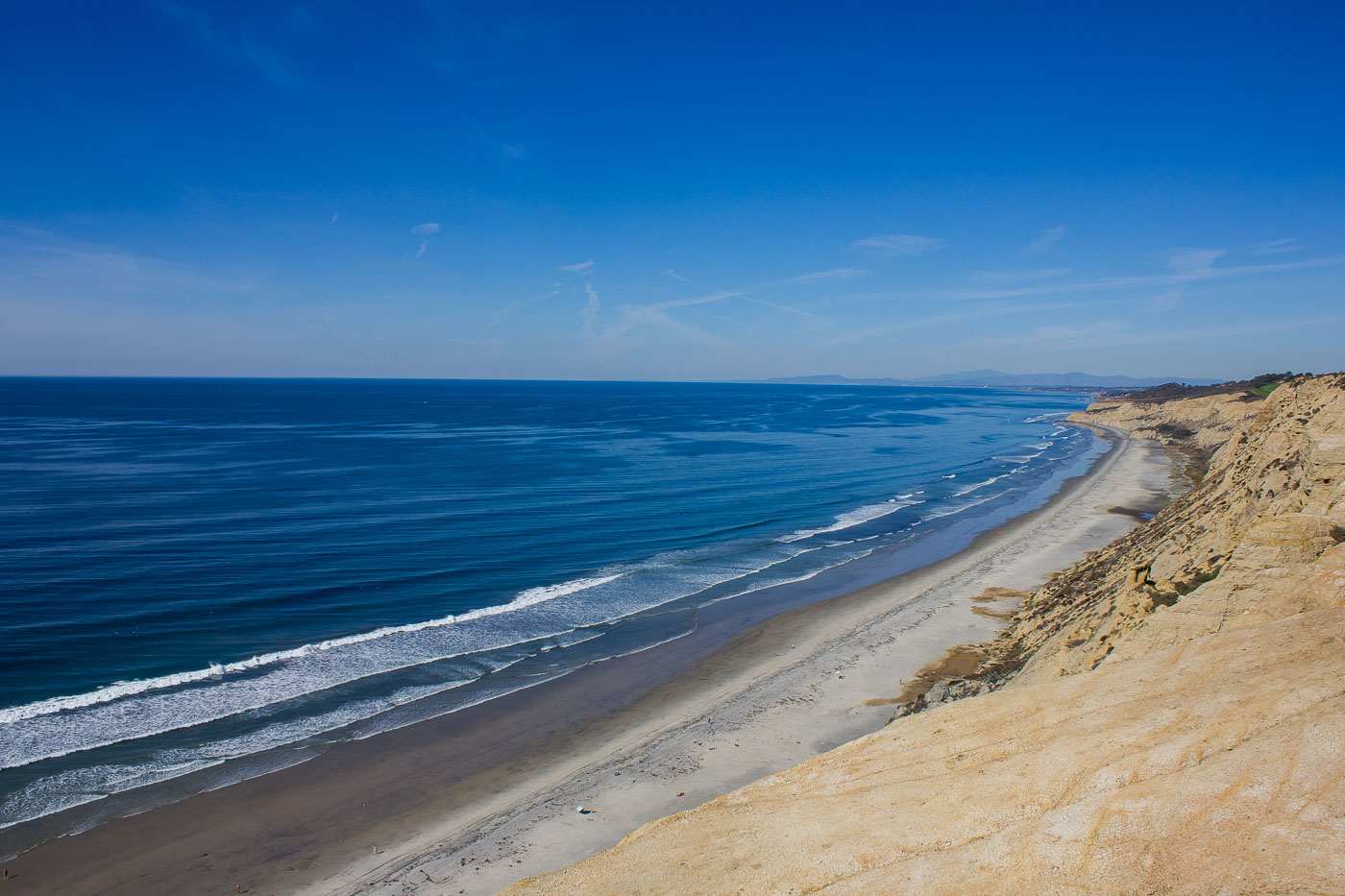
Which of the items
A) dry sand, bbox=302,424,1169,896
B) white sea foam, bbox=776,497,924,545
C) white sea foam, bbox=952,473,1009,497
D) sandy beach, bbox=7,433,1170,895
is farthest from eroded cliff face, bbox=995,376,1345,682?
white sea foam, bbox=952,473,1009,497

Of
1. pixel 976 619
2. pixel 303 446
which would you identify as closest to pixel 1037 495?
pixel 976 619

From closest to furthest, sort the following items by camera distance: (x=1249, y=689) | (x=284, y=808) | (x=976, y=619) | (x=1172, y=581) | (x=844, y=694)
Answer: (x=1249, y=689)
(x=284, y=808)
(x=1172, y=581)
(x=844, y=694)
(x=976, y=619)

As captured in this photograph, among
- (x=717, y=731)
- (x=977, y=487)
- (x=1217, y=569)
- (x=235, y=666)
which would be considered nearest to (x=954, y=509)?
(x=977, y=487)

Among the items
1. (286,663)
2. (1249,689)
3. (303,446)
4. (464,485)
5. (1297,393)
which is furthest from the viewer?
(303,446)

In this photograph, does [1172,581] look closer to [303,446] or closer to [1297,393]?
[1297,393]

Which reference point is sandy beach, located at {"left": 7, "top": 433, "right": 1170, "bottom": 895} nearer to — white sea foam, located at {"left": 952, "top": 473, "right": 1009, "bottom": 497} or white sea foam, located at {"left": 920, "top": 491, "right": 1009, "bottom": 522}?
white sea foam, located at {"left": 920, "top": 491, "right": 1009, "bottom": 522}
